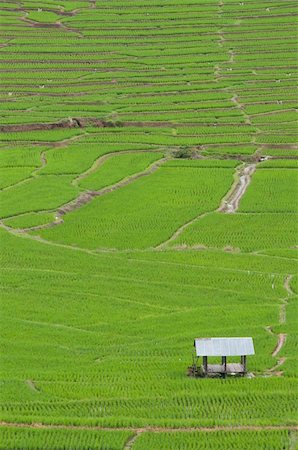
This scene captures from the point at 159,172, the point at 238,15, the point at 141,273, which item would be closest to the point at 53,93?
Answer: the point at 159,172

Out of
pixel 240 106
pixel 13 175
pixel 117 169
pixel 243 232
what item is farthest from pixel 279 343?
pixel 240 106

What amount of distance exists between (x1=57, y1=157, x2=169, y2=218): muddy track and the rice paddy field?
0.11m

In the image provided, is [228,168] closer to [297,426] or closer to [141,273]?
[141,273]

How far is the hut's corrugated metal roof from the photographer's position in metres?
25.2

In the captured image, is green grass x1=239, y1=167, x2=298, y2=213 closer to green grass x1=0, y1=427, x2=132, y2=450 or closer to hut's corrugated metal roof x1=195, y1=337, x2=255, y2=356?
hut's corrugated metal roof x1=195, y1=337, x2=255, y2=356

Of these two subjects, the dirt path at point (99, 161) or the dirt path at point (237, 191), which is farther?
the dirt path at point (99, 161)

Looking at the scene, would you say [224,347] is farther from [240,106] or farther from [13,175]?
[240,106]

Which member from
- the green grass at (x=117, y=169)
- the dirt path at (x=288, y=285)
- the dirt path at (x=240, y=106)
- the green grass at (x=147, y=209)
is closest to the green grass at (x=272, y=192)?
the green grass at (x=147, y=209)

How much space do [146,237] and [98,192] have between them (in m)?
8.33

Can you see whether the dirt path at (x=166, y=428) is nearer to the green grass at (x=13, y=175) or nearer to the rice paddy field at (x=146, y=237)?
the rice paddy field at (x=146, y=237)

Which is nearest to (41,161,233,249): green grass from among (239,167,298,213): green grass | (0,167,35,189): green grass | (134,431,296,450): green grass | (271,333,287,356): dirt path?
(239,167,298,213): green grass

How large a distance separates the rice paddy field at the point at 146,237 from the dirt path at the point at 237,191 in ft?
0.56

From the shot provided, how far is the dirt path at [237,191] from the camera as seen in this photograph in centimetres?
4648

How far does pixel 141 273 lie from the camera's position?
36625 mm
